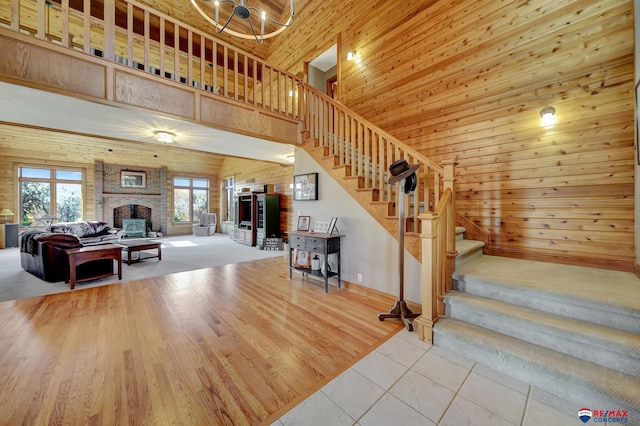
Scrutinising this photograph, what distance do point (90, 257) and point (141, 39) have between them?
5.15 m

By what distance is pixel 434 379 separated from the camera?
1.79 m

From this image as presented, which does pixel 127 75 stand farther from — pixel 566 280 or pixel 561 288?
pixel 566 280

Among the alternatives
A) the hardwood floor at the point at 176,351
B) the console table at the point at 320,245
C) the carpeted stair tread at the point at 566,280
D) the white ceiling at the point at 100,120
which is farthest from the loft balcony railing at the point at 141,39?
the carpeted stair tread at the point at 566,280

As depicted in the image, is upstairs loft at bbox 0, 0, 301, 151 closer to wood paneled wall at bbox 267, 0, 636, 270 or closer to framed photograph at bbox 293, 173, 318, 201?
framed photograph at bbox 293, 173, 318, 201

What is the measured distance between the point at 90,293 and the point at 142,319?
1613 millimetres

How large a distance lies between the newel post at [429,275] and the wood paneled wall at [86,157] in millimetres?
6257

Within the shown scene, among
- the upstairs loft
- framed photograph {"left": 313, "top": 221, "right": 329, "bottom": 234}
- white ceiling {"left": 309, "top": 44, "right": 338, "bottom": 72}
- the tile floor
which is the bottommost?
the tile floor

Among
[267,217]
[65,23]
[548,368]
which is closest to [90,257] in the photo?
[65,23]

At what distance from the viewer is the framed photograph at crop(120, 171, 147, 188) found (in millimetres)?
9292

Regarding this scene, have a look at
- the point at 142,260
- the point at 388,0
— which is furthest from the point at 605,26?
the point at 142,260

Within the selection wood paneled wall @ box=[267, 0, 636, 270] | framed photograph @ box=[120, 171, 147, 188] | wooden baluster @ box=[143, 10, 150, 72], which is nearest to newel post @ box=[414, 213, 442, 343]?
wood paneled wall @ box=[267, 0, 636, 270]

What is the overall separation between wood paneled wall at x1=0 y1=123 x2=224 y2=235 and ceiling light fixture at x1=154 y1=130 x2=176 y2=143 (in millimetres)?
1822

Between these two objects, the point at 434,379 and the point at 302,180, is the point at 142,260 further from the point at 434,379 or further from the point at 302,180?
the point at 434,379

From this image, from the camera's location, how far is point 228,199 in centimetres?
1134
